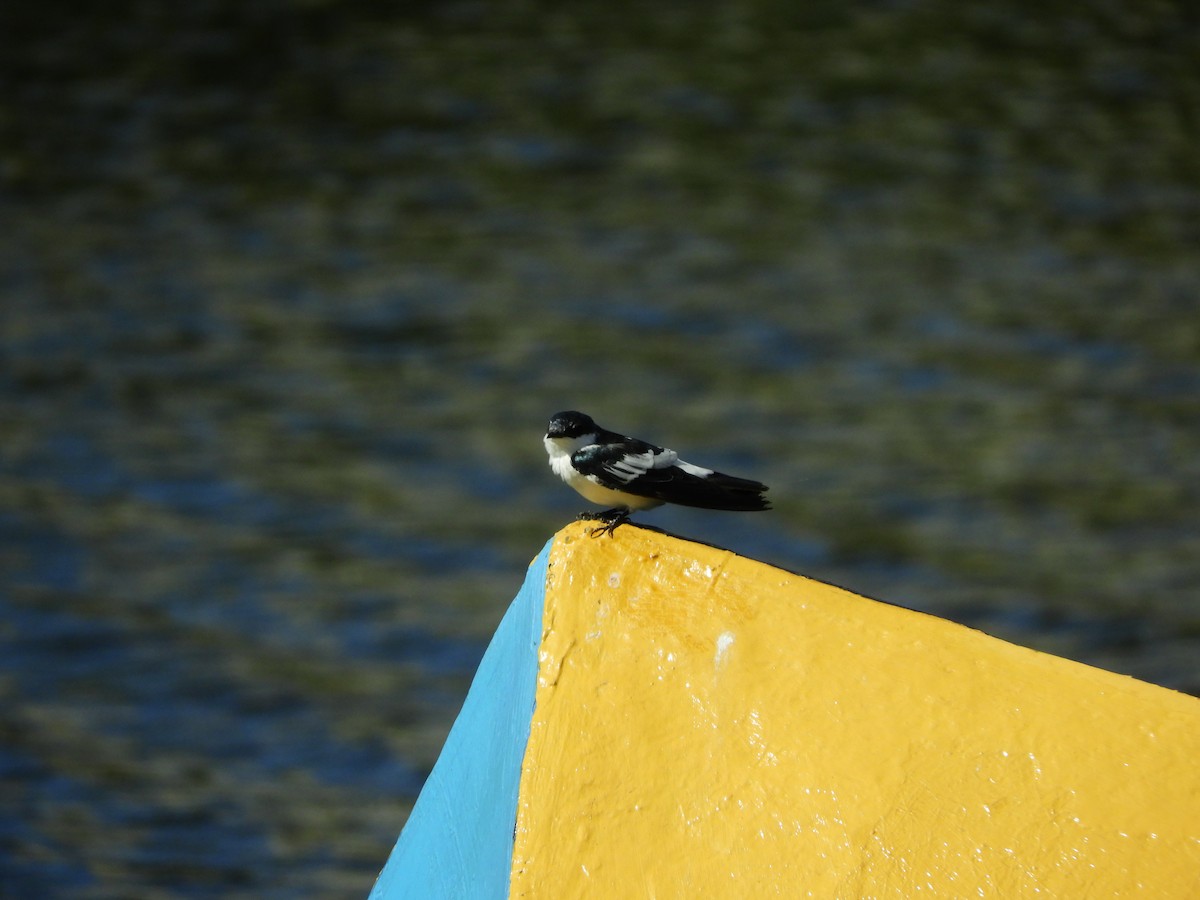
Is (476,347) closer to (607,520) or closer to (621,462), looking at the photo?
(621,462)

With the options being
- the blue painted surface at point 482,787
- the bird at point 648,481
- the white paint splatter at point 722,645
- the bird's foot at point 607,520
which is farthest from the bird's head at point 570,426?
the white paint splatter at point 722,645

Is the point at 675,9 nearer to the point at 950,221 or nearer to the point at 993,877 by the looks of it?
the point at 950,221

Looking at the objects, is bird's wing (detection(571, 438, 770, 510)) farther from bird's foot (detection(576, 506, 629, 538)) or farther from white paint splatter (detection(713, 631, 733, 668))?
white paint splatter (detection(713, 631, 733, 668))

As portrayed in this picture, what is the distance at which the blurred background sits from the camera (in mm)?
6629

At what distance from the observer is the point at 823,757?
2.41 metres

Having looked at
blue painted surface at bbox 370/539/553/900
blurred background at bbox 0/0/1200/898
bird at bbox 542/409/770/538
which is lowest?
blurred background at bbox 0/0/1200/898

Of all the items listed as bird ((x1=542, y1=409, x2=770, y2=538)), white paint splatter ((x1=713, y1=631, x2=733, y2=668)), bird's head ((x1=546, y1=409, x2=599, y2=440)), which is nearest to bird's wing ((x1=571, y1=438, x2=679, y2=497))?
bird ((x1=542, y1=409, x2=770, y2=538))

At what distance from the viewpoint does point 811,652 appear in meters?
2.51

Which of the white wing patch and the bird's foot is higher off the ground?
the bird's foot

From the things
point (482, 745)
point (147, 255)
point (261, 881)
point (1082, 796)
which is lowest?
point (261, 881)

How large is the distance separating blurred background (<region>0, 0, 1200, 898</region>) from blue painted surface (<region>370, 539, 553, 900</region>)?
9.40 ft

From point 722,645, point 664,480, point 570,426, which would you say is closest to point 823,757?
point 722,645

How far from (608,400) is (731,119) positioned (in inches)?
139

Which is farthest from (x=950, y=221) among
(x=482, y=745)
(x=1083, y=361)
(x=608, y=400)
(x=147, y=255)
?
(x=482, y=745)
